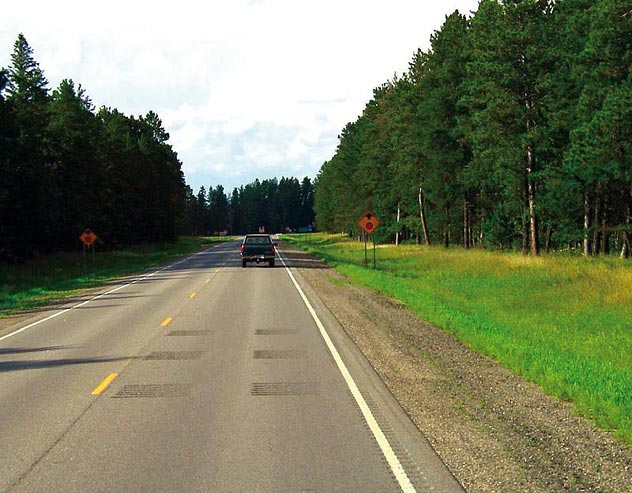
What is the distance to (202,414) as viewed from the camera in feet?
31.7

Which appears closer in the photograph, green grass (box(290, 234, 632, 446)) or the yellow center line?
green grass (box(290, 234, 632, 446))

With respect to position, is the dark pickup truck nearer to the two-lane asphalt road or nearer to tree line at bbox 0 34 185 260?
tree line at bbox 0 34 185 260

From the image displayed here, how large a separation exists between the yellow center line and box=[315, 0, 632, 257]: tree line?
2821 centimetres

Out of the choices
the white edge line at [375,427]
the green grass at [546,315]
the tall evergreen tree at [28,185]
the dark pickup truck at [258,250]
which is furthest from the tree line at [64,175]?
the white edge line at [375,427]

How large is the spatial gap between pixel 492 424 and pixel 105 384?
5847 millimetres

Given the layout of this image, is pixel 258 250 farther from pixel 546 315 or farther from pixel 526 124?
pixel 546 315

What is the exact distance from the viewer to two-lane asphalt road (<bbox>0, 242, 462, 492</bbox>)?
7.09 m

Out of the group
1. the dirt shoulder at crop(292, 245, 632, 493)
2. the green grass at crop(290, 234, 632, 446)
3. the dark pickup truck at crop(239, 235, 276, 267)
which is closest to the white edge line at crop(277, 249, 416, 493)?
the dirt shoulder at crop(292, 245, 632, 493)

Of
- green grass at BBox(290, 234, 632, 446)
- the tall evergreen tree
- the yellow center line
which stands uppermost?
the tall evergreen tree

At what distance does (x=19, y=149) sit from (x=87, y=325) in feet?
131

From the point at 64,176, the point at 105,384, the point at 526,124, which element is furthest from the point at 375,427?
the point at 64,176

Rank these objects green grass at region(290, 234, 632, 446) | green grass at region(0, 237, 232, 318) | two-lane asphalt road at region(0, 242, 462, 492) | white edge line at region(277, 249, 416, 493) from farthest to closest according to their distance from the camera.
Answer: green grass at region(0, 237, 232, 318), green grass at region(290, 234, 632, 446), two-lane asphalt road at region(0, 242, 462, 492), white edge line at region(277, 249, 416, 493)

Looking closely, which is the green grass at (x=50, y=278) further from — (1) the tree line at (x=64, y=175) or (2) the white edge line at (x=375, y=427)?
(2) the white edge line at (x=375, y=427)

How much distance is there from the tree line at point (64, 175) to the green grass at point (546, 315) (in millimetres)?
27008
